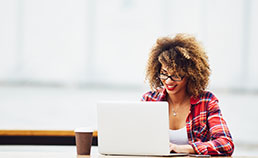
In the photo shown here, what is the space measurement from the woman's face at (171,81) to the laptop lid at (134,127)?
457mm

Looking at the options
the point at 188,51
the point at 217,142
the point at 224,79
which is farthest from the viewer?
the point at 224,79

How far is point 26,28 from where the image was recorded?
2500 mm

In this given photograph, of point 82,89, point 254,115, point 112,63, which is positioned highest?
point 112,63

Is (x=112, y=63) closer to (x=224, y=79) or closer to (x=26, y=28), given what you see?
(x=26, y=28)

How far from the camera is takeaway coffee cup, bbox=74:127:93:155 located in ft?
4.43

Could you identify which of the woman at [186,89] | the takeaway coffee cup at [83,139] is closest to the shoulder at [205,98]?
the woman at [186,89]

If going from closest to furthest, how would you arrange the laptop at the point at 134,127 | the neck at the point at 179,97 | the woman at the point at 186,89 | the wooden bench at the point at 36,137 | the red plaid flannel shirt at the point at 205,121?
the laptop at the point at 134,127
the red plaid flannel shirt at the point at 205,121
the woman at the point at 186,89
the neck at the point at 179,97
the wooden bench at the point at 36,137

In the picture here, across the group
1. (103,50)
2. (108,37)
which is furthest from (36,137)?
(108,37)

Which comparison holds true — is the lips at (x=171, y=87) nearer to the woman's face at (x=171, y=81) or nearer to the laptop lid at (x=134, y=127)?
the woman's face at (x=171, y=81)

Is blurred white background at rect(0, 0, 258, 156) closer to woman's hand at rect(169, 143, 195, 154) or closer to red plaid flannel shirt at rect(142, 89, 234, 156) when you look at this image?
red plaid flannel shirt at rect(142, 89, 234, 156)

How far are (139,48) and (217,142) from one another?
124cm

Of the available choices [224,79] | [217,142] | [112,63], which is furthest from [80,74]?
[217,142]

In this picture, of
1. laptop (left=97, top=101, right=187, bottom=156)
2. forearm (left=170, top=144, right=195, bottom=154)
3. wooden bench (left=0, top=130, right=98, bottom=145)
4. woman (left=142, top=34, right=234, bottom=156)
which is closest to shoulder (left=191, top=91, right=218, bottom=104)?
woman (left=142, top=34, right=234, bottom=156)

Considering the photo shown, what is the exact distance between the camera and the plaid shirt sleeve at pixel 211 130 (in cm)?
142
